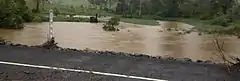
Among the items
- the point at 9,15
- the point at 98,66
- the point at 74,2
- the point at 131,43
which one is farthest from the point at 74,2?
the point at 98,66

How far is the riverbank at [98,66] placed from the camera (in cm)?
704

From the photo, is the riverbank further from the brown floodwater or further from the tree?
the tree

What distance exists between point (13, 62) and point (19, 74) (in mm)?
1145

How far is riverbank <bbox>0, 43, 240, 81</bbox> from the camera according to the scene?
277 inches

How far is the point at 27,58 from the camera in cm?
855

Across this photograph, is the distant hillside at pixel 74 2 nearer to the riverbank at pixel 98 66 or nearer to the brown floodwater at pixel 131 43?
the brown floodwater at pixel 131 43

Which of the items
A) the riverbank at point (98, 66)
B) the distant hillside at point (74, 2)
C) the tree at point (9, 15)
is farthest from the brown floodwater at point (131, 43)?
the distant hillside at point (74, 2)

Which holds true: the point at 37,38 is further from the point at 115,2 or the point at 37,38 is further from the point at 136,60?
the point at 115,2

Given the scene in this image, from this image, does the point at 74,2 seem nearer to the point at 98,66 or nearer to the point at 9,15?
the point at 9,15

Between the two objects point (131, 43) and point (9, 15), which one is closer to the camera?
point (131, 43)

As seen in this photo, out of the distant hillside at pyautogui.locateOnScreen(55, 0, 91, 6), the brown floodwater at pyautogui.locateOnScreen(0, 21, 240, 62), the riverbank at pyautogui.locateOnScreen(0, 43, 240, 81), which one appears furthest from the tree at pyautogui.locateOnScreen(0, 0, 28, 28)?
the distant hillside at pyautogui.locateOnScreen(55, 0, 91, 6)

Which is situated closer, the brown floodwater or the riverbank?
the riverbank

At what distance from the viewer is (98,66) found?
8.00 meters

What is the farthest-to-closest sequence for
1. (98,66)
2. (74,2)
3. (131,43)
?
(74,2) → (131,43) → (98,66)
